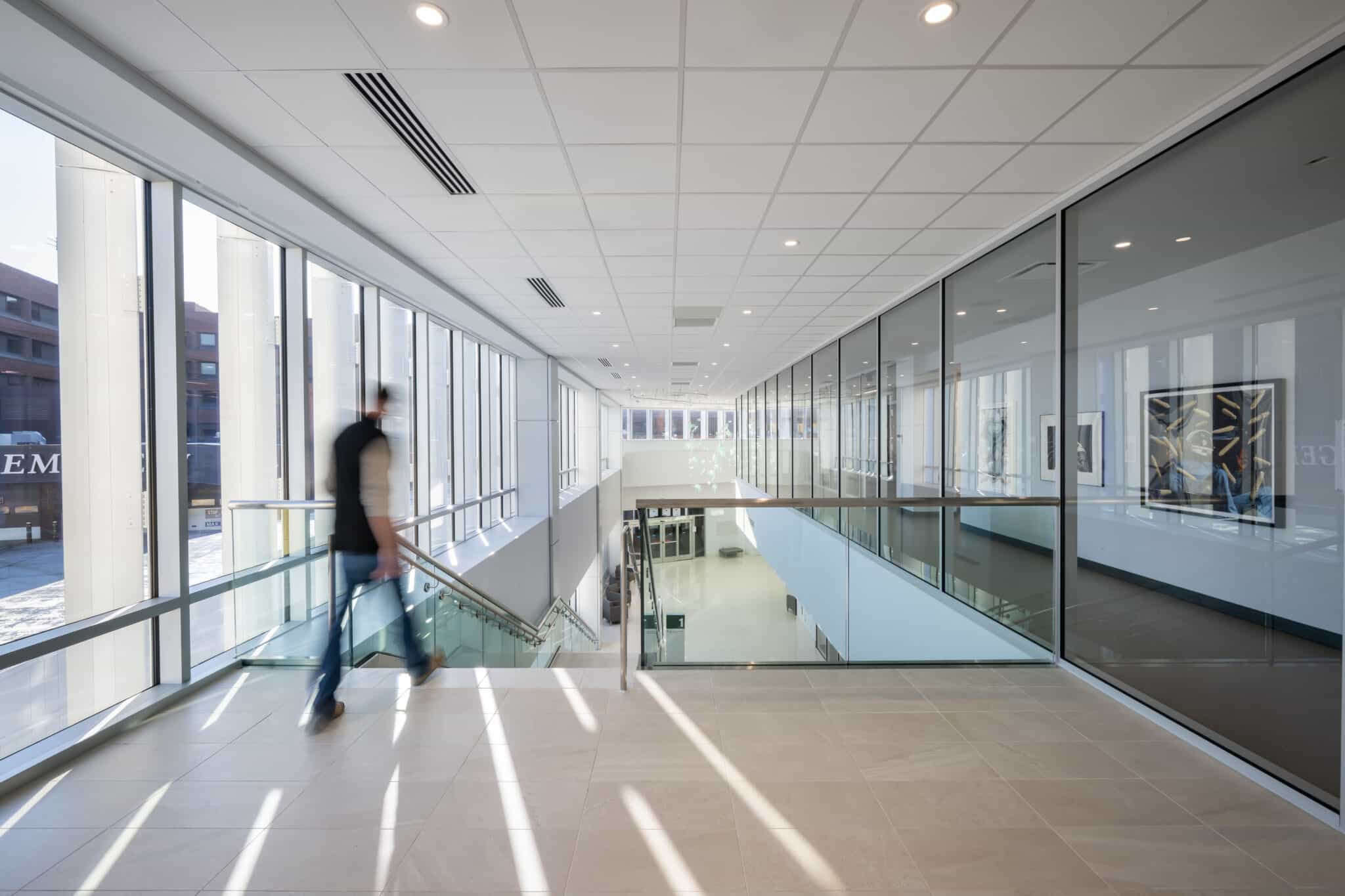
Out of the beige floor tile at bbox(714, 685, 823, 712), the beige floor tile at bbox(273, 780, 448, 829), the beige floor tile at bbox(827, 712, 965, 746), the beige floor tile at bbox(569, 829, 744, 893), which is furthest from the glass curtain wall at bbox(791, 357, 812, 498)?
the beige floor tile at bbox(273, 780, 448, 829)

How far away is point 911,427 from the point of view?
6.50m

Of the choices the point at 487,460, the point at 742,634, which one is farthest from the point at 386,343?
the point at 742,634

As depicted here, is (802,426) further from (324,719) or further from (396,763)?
(396,763)

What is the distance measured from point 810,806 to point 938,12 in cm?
308

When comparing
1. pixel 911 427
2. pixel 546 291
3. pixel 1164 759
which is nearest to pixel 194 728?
pixel 546 291

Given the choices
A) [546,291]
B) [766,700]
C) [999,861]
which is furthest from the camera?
[546,291]

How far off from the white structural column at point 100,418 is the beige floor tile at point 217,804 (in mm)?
1314

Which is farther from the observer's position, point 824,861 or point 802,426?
point 802,426

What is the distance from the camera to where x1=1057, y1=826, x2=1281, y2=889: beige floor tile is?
6.26 ft

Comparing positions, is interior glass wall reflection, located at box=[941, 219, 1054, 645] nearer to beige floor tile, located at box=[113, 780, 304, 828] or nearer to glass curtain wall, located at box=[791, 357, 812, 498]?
beige floor tile, located at box=[113, 780, 304, 828]

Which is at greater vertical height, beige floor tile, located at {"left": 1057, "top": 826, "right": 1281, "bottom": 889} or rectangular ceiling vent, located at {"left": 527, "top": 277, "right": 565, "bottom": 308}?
rectangular ceiling vent, located at {"left": 527, "top": 277, "right": 565, "bottom": 308}

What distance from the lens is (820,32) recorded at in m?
2.27

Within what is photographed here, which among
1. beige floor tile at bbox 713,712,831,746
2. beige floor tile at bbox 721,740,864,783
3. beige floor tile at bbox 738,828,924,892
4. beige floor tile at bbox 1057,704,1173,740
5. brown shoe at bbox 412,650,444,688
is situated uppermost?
brown shoe at bbox 412,650,444,688

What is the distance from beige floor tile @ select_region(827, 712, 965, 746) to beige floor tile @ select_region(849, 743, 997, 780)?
5 cm
